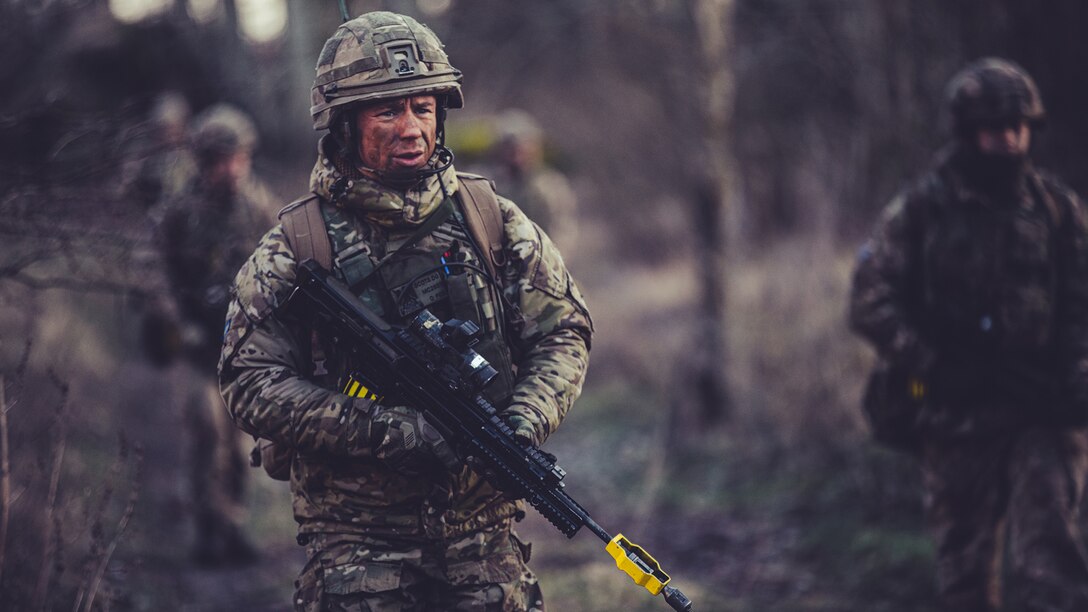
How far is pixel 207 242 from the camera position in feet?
19.7

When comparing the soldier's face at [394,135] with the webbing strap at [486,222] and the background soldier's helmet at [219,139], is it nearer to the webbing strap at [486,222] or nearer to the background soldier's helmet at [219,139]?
the webbing strap at [486,222]

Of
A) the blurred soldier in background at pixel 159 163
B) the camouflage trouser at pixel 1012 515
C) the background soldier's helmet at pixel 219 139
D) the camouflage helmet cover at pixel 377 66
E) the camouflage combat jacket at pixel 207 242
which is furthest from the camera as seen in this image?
the background soldier's helmet at pixel 219 139

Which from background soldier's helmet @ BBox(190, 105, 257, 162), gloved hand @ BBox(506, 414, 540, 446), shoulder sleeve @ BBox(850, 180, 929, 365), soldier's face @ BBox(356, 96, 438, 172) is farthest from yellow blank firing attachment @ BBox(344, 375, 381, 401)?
background soldier's helmet @ BBox(190, 105, 257, 162)

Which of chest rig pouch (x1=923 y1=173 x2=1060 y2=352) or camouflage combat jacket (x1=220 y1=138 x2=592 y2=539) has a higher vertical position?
chest rig pouch (x1=923 y1=173 x2=1060 y2=352)

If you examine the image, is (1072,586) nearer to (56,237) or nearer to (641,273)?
(56,237)

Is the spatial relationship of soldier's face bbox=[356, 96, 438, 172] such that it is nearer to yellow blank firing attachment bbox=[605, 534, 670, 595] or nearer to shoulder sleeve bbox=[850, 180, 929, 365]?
yellow blank firing attachment bbox=[605, 534, 670, 595]

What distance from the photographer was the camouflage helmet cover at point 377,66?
9.84ft

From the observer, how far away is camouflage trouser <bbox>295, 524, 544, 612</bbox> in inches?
114

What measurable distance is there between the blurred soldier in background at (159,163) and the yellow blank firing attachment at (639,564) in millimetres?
2885

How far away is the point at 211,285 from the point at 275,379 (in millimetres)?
3166

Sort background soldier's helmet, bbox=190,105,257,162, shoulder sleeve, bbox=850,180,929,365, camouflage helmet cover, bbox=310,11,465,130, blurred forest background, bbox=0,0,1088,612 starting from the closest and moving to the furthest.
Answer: camouflage helmet cover, bbox=310,11,465,130 < shoulder sleeve, bbox=850,180,929,365 < blurred forest background, bbox=0,0,1088,612 < background soldier's helmet, bbox=190,105,257,162

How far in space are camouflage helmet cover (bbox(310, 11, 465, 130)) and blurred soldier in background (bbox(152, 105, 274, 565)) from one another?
280 centimetres

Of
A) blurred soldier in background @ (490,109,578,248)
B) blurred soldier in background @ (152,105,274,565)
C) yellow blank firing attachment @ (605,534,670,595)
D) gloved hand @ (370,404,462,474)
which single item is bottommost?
yellow blank firing attachment @ (605,534,670,595)

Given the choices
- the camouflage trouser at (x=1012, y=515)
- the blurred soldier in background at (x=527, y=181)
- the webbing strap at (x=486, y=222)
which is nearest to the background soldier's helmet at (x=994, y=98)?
the camouflage trouser at (x=1012, y=515)
